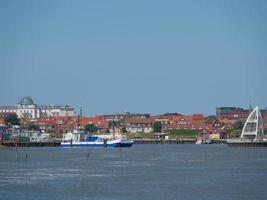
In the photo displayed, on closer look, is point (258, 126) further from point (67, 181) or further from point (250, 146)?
point (67, 181)

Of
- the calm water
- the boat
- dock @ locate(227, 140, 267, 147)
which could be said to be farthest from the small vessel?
the calm water

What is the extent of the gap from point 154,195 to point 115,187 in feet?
18.3

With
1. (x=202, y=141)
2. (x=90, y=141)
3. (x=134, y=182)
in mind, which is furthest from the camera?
(x=202, y=141)

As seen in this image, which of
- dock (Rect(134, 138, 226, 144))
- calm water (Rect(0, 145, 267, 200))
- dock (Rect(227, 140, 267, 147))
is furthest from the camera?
dock (Rect(134, 138, 226, 144))

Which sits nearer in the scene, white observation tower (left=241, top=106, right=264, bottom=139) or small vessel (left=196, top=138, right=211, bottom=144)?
white observation tower (left=241, top=106, right=264, bottom=139)

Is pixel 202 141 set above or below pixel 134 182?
above

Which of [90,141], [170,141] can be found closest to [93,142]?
[90,141]

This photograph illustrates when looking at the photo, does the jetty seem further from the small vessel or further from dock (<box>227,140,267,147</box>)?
the small vessel

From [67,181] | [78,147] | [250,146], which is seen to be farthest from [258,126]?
[67,181]

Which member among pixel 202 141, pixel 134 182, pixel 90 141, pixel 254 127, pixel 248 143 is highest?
pixel 254 127

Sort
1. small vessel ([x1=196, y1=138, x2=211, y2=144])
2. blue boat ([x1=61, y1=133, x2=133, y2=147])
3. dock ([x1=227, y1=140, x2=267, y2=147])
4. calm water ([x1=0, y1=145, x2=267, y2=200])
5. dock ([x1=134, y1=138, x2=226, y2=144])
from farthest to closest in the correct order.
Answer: dock ([x1=134, y1=138, x2=226, y2=144])
small vessel ([x1=196, y1=138, x2=211, y2=144])
dock ([x1=227, y1=140, x2=267, y2=147])
blue boat ([x1=61, y1=133, x2=133, y2=147])
calm water ([x1=0, y1=145, x2=267, y2=200])

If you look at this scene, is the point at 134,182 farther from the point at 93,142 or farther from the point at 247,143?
the point at 247,143

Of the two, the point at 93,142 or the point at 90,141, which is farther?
the point at 90,141

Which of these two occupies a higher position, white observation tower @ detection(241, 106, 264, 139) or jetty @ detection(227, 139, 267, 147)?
white observation tower @ detection(241, 106, 264, 139)
